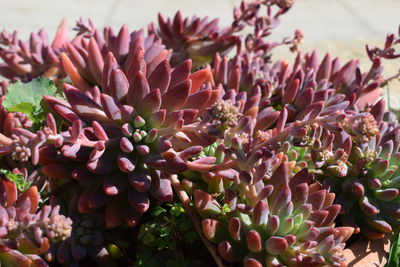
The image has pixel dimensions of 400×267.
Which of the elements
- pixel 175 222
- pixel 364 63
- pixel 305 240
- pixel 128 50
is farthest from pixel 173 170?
pixel 364 63

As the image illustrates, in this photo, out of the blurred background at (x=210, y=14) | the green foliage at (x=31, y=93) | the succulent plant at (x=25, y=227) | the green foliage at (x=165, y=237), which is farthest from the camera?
the blurred background at (x=210, y=14)

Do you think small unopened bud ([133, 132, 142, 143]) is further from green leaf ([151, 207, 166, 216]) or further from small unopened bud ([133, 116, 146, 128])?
green leaf ([151, 207, 166, 216])

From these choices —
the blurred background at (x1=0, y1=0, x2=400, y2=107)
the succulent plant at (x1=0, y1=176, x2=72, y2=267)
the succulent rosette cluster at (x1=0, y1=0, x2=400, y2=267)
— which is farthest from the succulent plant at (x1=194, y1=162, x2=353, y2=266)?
the blurred background at (x1=0, y1=0, x2=400, y2=107)

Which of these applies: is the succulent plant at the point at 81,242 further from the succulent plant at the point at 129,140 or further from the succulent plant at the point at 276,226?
the succulent plant at the point at 276,226

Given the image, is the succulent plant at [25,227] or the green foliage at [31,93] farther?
the green foliage at [31,93]

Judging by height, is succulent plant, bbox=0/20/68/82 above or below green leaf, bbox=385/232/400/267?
above

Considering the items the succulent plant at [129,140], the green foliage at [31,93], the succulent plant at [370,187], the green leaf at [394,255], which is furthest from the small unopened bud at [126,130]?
the green leaf at [394,255]

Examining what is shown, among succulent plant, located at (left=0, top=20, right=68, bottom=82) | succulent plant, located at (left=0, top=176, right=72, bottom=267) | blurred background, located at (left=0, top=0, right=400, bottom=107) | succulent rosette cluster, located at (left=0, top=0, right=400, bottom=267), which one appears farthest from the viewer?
blurred background, located at (left=0, top=0, right=400, bottom=107)

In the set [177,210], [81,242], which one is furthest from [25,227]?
[177,210]

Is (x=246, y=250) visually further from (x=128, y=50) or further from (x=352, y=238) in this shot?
(x=128, y=50)
